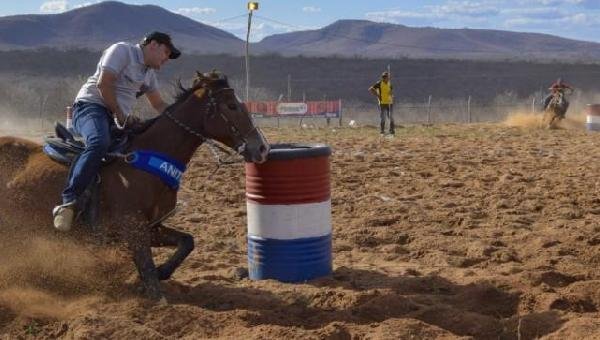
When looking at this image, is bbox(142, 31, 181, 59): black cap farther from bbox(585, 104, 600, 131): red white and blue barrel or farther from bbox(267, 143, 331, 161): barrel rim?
bbox(585, 104, 600, 131): red white and blue barrel

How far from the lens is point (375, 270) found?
6.94 metres

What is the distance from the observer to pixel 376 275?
6.70 metres

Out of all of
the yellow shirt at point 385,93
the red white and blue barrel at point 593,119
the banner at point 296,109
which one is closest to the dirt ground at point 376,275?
the yellow shirt at point 385,93

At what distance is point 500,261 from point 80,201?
3.63 meters

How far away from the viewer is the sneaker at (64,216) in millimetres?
5996

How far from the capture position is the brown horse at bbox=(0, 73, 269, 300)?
6.02 metres

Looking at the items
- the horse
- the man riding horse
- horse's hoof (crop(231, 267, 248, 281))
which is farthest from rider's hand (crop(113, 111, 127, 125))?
the man riding horse

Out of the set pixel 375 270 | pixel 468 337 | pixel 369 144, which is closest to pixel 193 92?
pixel 375 270

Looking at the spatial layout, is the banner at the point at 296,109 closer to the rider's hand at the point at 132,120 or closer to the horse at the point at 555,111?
the horse at the point at 555,111

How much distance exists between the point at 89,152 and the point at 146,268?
3.10 ft

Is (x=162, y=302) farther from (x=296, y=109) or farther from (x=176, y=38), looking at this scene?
(x=176, y=38)

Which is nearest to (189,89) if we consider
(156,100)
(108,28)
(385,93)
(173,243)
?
(156,100)

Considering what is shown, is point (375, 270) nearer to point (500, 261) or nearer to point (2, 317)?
point (500, 261)

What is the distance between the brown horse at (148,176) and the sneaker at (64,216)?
0.24 metres
